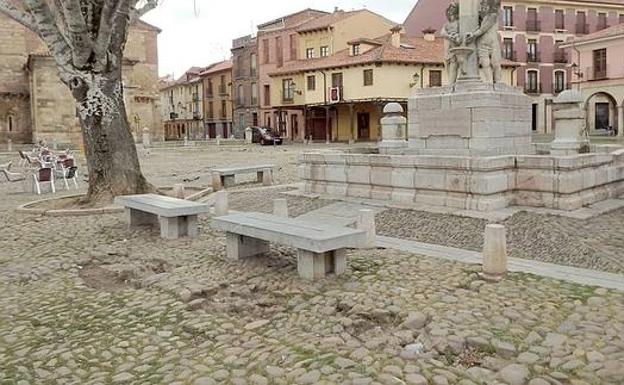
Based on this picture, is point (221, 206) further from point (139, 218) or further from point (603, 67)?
point (603, 67)

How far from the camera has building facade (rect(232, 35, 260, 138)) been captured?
5644 centimetres

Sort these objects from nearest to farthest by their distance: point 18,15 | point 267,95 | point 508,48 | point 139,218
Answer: point 139,218 < point 18,15 < point 508,48 < point 267,95

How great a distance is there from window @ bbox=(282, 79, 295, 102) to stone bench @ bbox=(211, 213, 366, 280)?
42.7 meters

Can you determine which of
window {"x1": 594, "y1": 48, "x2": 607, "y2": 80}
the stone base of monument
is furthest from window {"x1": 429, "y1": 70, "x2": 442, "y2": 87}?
the stone base of monument

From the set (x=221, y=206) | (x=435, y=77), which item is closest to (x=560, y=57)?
(x=435, y=77)

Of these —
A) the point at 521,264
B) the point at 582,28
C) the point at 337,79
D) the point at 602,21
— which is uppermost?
the point at 602,21

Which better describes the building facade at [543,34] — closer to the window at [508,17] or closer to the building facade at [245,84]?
the window at [508,17]

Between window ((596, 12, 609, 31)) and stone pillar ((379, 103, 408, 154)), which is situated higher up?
window ((596, 12, 609, 31))

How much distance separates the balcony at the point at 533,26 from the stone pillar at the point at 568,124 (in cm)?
4212

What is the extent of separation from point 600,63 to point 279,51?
25792 millimetres

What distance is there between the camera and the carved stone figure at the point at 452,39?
34.4 ft

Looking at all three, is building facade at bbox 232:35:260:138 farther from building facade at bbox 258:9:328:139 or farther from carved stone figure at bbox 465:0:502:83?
carved stone figure at bbox 465:0:502:83

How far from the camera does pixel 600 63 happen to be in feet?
128

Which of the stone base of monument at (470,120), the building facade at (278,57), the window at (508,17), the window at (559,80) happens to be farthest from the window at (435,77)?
the stone base of monument at (470,120)
